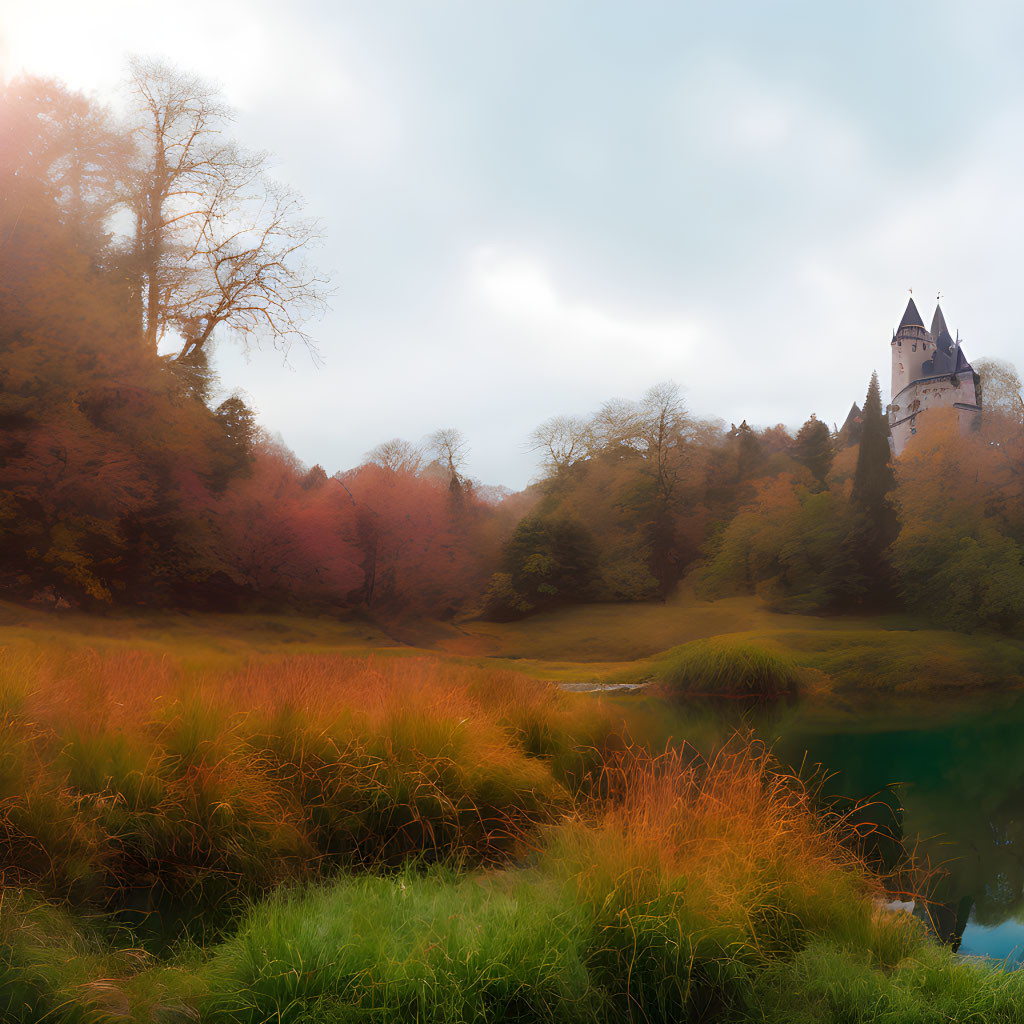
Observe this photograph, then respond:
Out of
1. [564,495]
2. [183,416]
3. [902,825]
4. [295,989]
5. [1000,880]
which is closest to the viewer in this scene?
[295,989]

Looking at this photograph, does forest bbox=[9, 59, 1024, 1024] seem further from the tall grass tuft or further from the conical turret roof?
the conical turret roof

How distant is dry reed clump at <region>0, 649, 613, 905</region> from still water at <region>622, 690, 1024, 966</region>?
8.02ft

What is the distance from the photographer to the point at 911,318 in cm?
3484

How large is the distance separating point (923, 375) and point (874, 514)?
70.4 feet

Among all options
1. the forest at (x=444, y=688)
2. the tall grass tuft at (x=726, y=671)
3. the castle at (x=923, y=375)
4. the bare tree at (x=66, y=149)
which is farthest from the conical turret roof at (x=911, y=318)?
the bare tree at (x=66, y=149)

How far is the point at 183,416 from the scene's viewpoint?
870cm

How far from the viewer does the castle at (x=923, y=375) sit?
27.8 metres

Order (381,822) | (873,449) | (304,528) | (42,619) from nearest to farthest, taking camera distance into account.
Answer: (381,822)
(42,619)
(304,528)
(873,449)

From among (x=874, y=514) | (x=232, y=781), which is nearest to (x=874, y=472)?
(x=874, y=514)

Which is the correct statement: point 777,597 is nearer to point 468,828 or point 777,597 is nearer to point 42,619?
point 468,828

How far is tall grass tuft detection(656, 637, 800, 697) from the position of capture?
1069 cm

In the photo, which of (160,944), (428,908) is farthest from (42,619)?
(428,908)

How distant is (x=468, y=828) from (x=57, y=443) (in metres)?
6.62

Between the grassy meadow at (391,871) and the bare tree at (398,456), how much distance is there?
5.94 m
